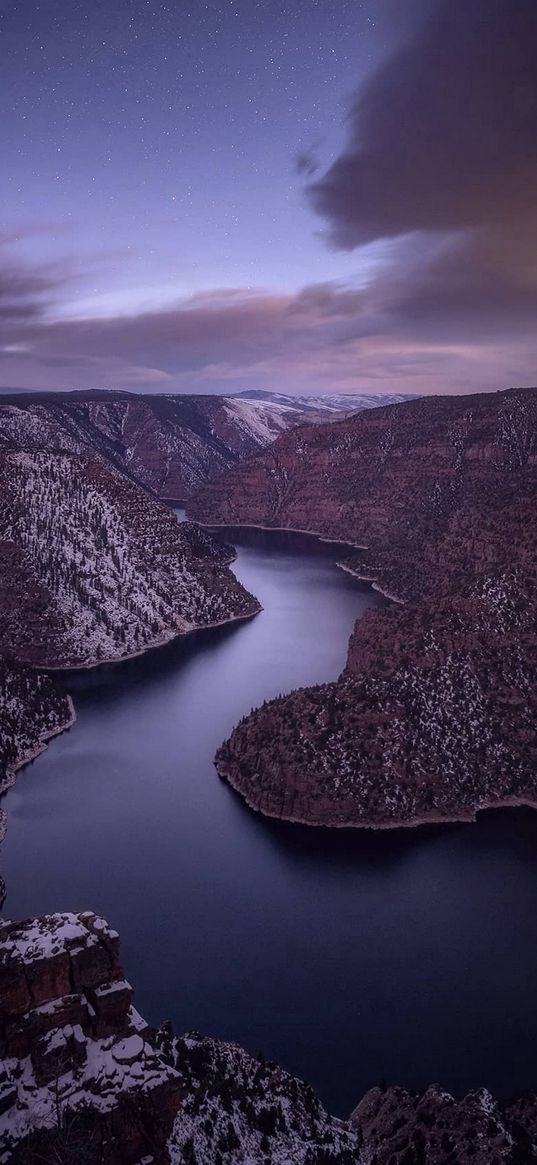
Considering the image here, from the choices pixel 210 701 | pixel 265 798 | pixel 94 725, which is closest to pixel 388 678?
pixel 265 798

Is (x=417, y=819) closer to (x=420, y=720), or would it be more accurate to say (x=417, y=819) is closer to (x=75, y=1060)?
(x=420, y=720)

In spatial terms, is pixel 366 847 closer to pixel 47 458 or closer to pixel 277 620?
pixel 277 620

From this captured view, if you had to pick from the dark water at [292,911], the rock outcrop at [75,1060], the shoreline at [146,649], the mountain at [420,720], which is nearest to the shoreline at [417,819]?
the mountain at [420,720]

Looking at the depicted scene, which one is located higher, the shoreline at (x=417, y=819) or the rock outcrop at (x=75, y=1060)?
the rock outcrop at (x=75, y=1060)

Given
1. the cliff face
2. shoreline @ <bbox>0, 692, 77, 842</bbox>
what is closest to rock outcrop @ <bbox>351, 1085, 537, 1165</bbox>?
shoreline @ <bbox>0, 692, 77, 842</bbox>

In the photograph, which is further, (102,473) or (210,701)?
(102,473)

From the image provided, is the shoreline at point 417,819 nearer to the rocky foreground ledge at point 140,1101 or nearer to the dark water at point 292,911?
the dark water at point 292,911

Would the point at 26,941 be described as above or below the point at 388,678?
above

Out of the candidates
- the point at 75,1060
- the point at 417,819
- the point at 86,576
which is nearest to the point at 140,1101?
the point at 75,1060
